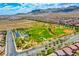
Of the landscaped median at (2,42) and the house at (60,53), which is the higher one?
the landscaped median at (2,42)

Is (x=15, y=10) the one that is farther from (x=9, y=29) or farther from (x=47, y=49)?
(x=47, y=49)

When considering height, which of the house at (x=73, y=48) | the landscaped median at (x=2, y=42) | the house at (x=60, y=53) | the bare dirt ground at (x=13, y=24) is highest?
the bare dirt ground at (x=13, y=24)


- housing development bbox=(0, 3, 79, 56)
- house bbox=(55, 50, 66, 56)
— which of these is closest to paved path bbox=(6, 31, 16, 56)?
housing development bbox=(0, 3, 79, 56)

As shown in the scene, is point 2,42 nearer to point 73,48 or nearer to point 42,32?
point 42,32

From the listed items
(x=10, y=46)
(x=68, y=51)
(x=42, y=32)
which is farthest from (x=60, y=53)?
(x=10, y=46)

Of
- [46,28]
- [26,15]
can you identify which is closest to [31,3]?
[26,15]

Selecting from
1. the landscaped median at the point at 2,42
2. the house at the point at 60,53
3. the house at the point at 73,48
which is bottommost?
the house at the point at 60,53

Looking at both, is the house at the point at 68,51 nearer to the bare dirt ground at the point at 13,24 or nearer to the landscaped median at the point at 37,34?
the landscaped median at the point at 37,34

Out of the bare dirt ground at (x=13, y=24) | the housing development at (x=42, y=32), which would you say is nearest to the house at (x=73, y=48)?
the housing development at (x=42, y=32)

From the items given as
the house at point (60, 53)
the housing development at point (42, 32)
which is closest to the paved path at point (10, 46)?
the housing development at point (42, 32)

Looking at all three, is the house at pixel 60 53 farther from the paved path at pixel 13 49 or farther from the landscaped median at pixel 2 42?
the landscaped median at pixel 2 42
